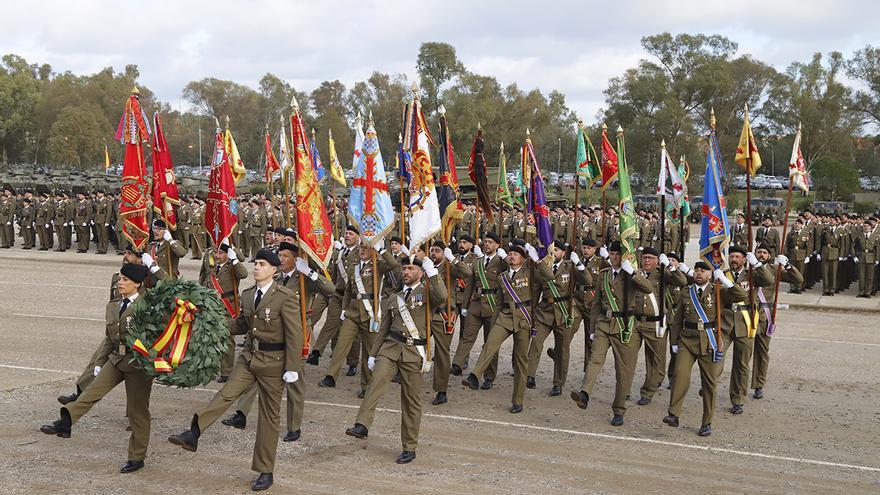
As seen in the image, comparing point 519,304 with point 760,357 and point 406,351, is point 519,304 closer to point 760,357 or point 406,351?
point 406,351

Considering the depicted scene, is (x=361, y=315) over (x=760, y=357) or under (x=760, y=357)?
over

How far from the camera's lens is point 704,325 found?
9.26 meters

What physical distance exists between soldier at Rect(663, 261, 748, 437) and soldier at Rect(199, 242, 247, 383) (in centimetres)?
509

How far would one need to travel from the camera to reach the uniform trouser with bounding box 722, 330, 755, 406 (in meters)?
9.85

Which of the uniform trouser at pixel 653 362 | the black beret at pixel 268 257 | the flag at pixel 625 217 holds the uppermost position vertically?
the flag at pixel 625 217

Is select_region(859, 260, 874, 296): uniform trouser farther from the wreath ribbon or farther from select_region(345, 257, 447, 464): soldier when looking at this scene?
the wreath ribbon

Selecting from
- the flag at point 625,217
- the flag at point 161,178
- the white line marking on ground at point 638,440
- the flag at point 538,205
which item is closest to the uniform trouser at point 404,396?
the white line marking on ground at point 638,440

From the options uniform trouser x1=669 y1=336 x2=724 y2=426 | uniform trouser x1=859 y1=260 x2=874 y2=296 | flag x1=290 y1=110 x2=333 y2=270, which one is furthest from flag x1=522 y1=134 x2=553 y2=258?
uniform trouser x1=859 y1=260 x2=874 y2=296

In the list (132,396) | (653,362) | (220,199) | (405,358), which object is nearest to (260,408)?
(132,396)

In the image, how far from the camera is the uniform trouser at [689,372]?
8945mm

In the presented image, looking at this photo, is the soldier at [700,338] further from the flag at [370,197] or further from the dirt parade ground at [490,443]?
the flag at [370,197]

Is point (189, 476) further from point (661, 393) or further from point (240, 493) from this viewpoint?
point (661, 393)

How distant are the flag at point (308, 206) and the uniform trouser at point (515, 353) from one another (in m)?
2.11

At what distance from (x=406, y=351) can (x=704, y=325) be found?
3.27 metres
